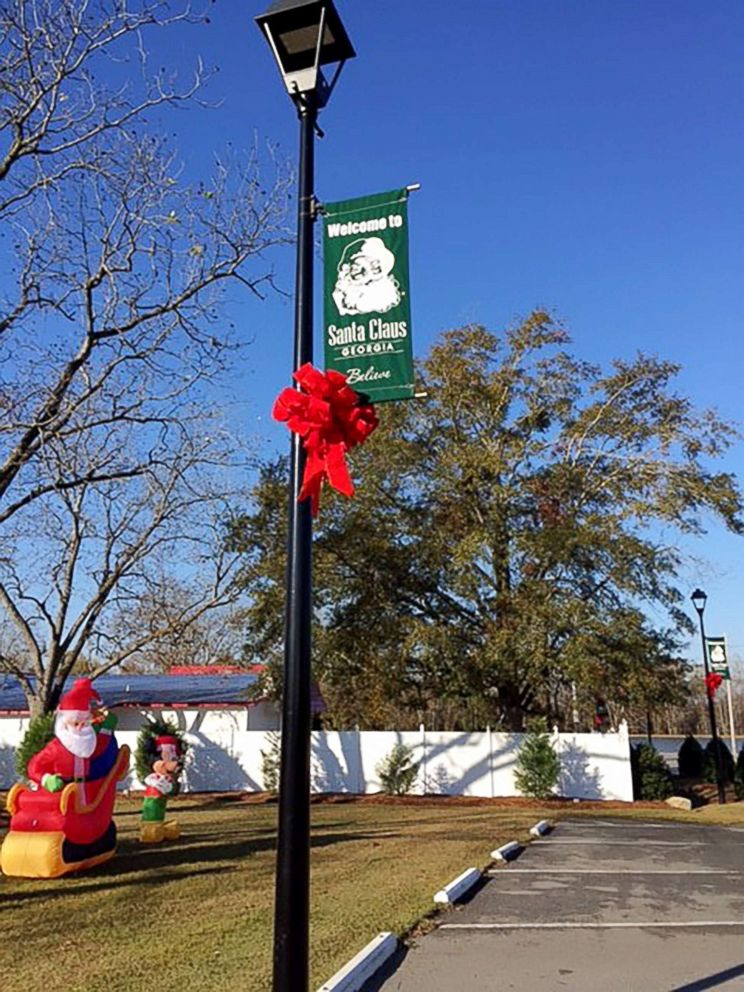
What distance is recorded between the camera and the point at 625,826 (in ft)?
47.8

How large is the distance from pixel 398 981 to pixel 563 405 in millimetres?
18905

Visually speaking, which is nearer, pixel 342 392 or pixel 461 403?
pixel 342 392

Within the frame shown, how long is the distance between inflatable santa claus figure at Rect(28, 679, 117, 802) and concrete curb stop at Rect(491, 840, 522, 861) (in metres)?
4.89

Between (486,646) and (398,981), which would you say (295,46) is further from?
(486,646)

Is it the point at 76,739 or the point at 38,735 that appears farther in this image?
the point at 38,735

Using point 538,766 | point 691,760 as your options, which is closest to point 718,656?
point 538,766

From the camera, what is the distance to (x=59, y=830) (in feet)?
29.5

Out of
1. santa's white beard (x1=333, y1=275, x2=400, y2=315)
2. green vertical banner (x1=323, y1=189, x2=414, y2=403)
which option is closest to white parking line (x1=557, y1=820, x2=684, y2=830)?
green vertical banner (x1=323, y1=189, x2=414, y2=403)

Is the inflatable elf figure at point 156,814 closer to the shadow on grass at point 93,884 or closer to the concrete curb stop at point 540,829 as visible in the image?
the shadow on grass at point 93,884

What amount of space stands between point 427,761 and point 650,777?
5758mm

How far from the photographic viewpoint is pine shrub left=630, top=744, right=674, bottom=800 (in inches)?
814

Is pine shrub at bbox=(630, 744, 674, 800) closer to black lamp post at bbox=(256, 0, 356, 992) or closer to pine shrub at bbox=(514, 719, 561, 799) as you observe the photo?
pine shrub at bbox=(514, 719, 561, 799)

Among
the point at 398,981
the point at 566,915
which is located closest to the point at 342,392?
the point at 398,981

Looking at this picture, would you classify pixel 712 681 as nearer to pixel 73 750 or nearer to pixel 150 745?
pixel 150 745
